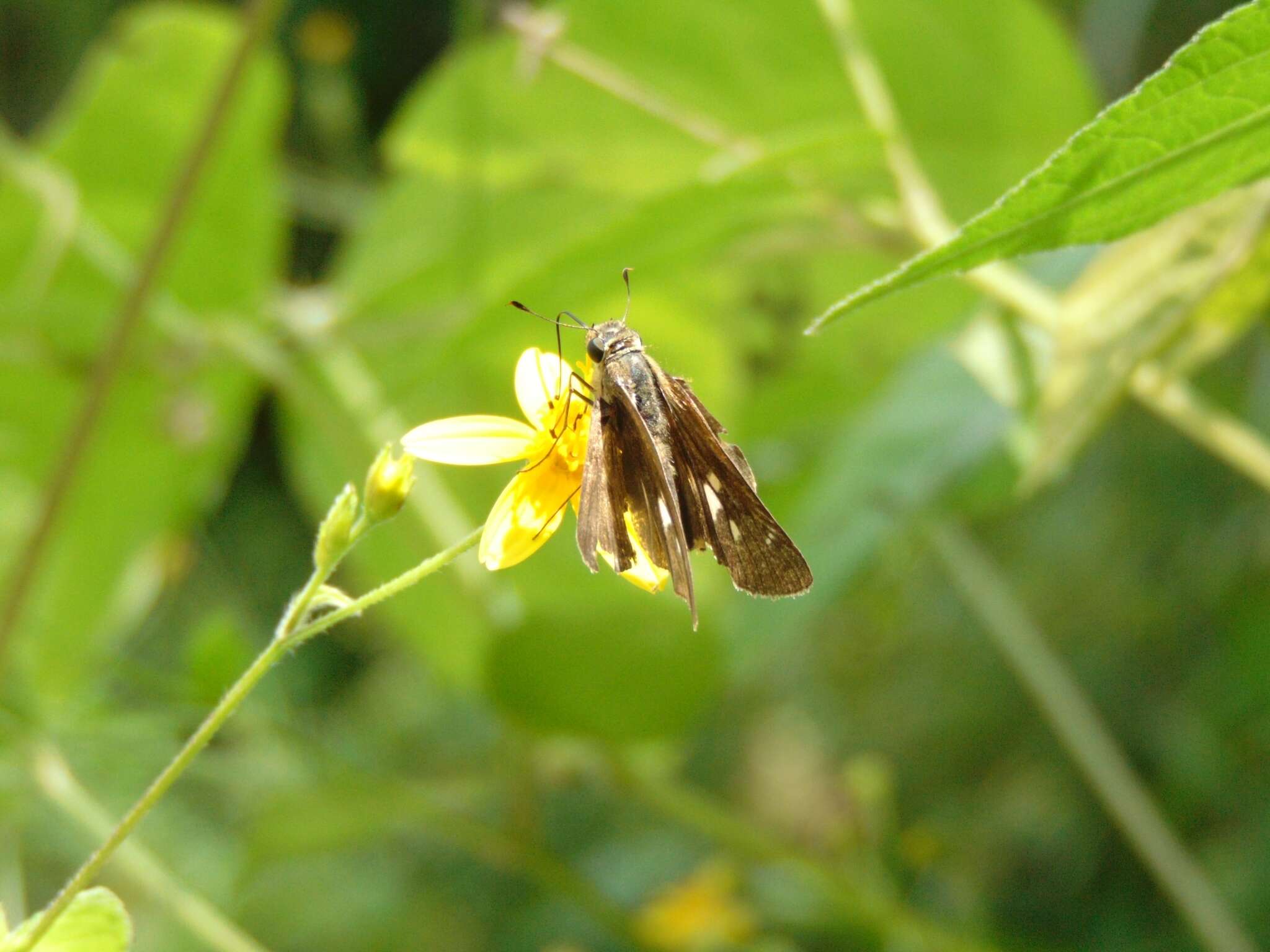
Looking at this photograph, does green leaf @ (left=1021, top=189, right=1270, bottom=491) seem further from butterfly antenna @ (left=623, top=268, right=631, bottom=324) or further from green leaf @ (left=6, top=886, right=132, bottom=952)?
green leaf @ (left=6, top=886, right=132, bottom=952)

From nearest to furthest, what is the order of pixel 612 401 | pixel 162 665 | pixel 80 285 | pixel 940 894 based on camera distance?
pixel 612 401 → pixel 80 285 → pixel 940 894 → pixel 162 665

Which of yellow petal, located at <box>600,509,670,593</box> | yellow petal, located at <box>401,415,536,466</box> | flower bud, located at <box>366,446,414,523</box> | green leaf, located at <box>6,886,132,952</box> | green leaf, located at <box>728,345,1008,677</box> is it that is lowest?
green leaf, located at <box>6,886,132,952</box>

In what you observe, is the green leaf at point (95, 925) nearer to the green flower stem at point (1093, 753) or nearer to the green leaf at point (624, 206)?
the green leaf at point (624, 206)

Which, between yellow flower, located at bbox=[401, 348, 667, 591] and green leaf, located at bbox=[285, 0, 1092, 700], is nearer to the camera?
yellow flower, located at bbox=[401, 348, 667, 591]

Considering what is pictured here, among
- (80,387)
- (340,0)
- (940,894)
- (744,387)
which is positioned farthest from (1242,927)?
(340,0)

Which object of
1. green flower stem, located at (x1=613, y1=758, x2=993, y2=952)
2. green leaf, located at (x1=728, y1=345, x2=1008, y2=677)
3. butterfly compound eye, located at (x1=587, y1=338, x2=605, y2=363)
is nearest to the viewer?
butterfly compound eye, located at (x1=587, y1=338, x2=605, y2=363)

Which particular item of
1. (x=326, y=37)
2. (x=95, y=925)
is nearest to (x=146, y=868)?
(x=95, y=925)

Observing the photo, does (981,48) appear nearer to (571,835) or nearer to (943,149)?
(943,149)

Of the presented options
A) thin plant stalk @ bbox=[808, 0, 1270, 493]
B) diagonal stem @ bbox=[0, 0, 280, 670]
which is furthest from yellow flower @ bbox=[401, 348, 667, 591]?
diagonal stem @ bbox=[0, 0, 280, 670]
